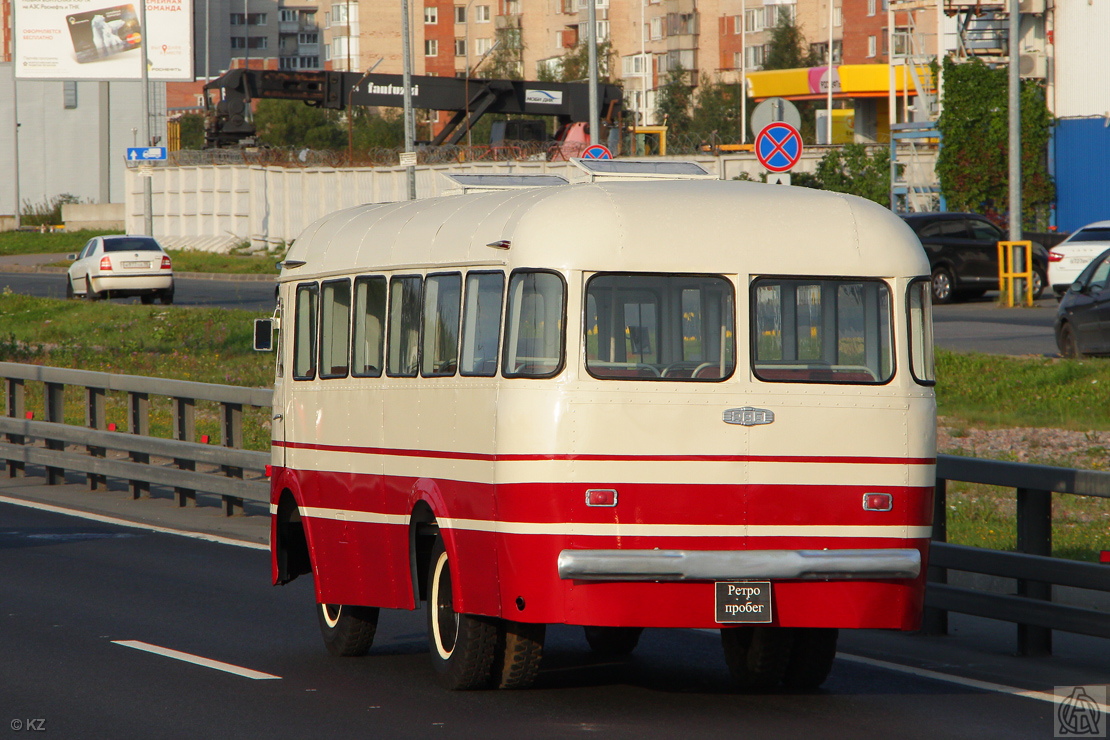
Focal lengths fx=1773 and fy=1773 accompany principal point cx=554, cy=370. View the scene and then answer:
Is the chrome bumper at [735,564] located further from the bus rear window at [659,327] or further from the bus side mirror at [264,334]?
the bus side mirror at [264,334]

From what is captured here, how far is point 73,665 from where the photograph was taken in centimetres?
907

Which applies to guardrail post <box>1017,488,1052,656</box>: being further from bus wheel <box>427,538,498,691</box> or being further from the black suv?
the black suv

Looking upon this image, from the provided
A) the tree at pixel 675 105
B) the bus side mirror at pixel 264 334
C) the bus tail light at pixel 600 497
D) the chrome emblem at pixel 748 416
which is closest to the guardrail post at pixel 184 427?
the bus side mirror at pixel 264 334

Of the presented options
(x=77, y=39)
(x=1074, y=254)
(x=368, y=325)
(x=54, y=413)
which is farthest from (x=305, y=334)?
(x=77, y=39)

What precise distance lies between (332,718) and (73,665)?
6.43 feet

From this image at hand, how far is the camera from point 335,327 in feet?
32.2

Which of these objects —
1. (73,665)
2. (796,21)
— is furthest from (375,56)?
(73,665)

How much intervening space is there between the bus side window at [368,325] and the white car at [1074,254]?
2642cm

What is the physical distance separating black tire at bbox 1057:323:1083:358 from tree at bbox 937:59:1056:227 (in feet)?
89.8

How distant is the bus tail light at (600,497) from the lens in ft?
25.0

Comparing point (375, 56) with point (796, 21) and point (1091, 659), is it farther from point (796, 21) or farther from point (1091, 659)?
point (1091, 659)

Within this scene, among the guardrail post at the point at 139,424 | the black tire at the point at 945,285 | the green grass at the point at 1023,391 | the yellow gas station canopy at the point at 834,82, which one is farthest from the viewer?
the yellow gas station canopy at the point at 834,82

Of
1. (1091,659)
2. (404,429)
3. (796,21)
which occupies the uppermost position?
(796,21)

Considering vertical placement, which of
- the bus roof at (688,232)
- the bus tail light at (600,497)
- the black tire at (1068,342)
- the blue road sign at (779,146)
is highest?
the blue road sign at (779,146)
